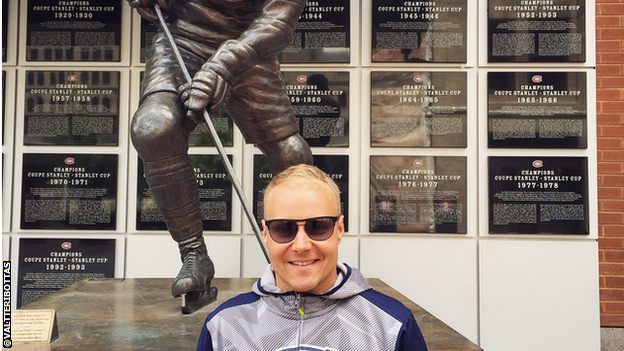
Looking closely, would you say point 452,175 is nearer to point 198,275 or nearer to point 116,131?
point 198,275

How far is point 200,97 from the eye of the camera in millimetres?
1953

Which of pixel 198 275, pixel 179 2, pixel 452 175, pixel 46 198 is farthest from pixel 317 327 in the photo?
pixel 46 198

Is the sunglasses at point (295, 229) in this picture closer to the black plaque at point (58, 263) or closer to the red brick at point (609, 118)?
the black plaque at point (58, 263)

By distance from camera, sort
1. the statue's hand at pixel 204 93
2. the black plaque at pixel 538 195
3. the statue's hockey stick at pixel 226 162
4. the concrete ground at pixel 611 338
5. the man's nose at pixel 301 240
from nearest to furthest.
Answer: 1. the man's nose at pixel 301 240
2. the statue's hand at pixel 204 93
3. the statue's hockey stick at pixel 226 162
4. the black plaque at pixel 538 195
5. the concrete ground at pixel 611 338

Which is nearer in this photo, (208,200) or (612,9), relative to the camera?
(208,200)

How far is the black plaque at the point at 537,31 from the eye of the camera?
11.7 ft

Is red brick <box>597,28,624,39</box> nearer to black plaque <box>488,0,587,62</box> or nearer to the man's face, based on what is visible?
black plaque <box>488,0,587,62</box>

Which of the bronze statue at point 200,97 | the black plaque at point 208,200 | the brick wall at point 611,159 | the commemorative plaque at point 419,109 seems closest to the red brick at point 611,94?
the brick wall at point 611,159

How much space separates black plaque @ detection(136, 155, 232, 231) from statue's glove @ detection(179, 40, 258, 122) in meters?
1.60

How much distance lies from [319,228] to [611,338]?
3.70 metres

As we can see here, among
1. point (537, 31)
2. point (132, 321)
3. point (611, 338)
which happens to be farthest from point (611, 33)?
point (132, 321)

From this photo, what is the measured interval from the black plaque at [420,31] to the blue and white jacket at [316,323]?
276cm

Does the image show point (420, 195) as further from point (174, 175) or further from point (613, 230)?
point (174, 175)

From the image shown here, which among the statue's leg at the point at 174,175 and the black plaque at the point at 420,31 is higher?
the black plaque at the point at 420,31
